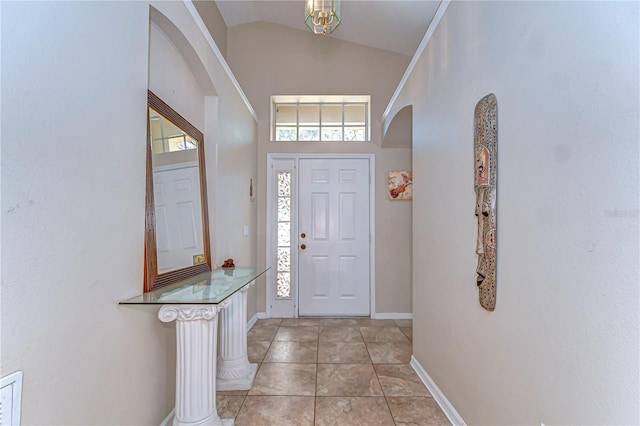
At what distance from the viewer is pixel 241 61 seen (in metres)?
3.83

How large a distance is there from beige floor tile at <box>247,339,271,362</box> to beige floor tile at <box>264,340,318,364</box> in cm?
5

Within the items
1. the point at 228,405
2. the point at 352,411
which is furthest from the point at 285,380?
the point at 352,411

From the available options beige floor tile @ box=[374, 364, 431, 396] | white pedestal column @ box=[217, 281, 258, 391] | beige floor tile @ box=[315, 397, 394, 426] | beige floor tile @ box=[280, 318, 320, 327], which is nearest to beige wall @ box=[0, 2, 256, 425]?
white pedestal column @ box=[217, 281, 258, 391]

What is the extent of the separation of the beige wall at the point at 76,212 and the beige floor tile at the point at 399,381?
1.47m

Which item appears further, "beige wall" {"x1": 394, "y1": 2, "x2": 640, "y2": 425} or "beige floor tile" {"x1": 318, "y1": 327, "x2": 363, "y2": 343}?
"beige floor tile" {"x1": 318, "y1": 327, "x2": 363, "y2": 343}

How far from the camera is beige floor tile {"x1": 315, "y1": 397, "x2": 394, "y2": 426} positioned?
5.72 feet

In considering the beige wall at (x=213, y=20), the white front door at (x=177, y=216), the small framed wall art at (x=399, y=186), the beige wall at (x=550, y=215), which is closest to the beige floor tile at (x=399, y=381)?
the beige wall at (x=550, y=215)

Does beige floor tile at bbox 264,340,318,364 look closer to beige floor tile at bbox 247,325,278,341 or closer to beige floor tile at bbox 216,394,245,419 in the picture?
beige floor tile at bbox 247,325,278,341

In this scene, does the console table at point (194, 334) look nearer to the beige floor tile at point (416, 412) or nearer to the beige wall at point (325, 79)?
the beige floor tile at point (416, 412)

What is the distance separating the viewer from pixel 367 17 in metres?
3.27

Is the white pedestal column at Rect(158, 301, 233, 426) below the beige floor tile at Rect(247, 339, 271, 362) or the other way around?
the other way around

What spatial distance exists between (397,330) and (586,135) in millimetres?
2907

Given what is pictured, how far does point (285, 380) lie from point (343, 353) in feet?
2.19

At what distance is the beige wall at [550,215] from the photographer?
76 centimetres
